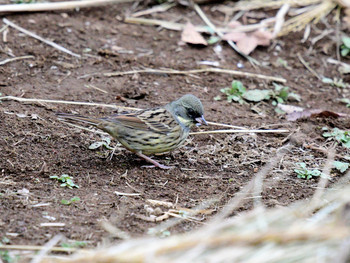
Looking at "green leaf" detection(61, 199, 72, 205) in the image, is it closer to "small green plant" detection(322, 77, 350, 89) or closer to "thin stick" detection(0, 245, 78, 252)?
"thin stick" detection(0, 245, 78, 252)

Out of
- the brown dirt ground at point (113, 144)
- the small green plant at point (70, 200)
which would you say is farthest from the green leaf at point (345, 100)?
the small green plant at point (70, 200)

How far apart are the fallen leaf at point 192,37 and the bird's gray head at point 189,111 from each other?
2.52m

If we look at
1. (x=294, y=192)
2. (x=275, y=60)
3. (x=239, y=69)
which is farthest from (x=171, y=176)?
(x=275, y=60)

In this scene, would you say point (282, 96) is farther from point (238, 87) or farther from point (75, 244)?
point (75, 244)

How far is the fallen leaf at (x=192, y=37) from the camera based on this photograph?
828cm

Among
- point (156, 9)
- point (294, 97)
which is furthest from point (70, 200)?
point (156, 9)

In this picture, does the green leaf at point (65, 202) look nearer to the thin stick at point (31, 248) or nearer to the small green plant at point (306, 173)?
the thin stick at point (31, 248)

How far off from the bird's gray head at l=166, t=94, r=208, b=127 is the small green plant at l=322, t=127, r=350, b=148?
1.64 metres

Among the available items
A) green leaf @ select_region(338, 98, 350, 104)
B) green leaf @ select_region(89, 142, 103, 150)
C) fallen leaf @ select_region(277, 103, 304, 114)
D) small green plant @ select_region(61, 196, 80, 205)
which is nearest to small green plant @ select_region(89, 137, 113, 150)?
green leaf @ select_region(89, 142, 103, 150)

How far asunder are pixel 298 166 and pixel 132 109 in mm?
2163

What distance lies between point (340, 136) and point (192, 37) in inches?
121

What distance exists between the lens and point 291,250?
2.62 m

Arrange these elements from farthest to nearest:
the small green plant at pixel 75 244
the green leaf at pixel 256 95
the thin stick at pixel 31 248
Result: 1. the green leaf at pixel 256 95
2. the small green plant at pixel 75 244
3. the thin stick at pixel 31 248

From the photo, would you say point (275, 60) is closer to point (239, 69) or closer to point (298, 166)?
point (239, 69)
